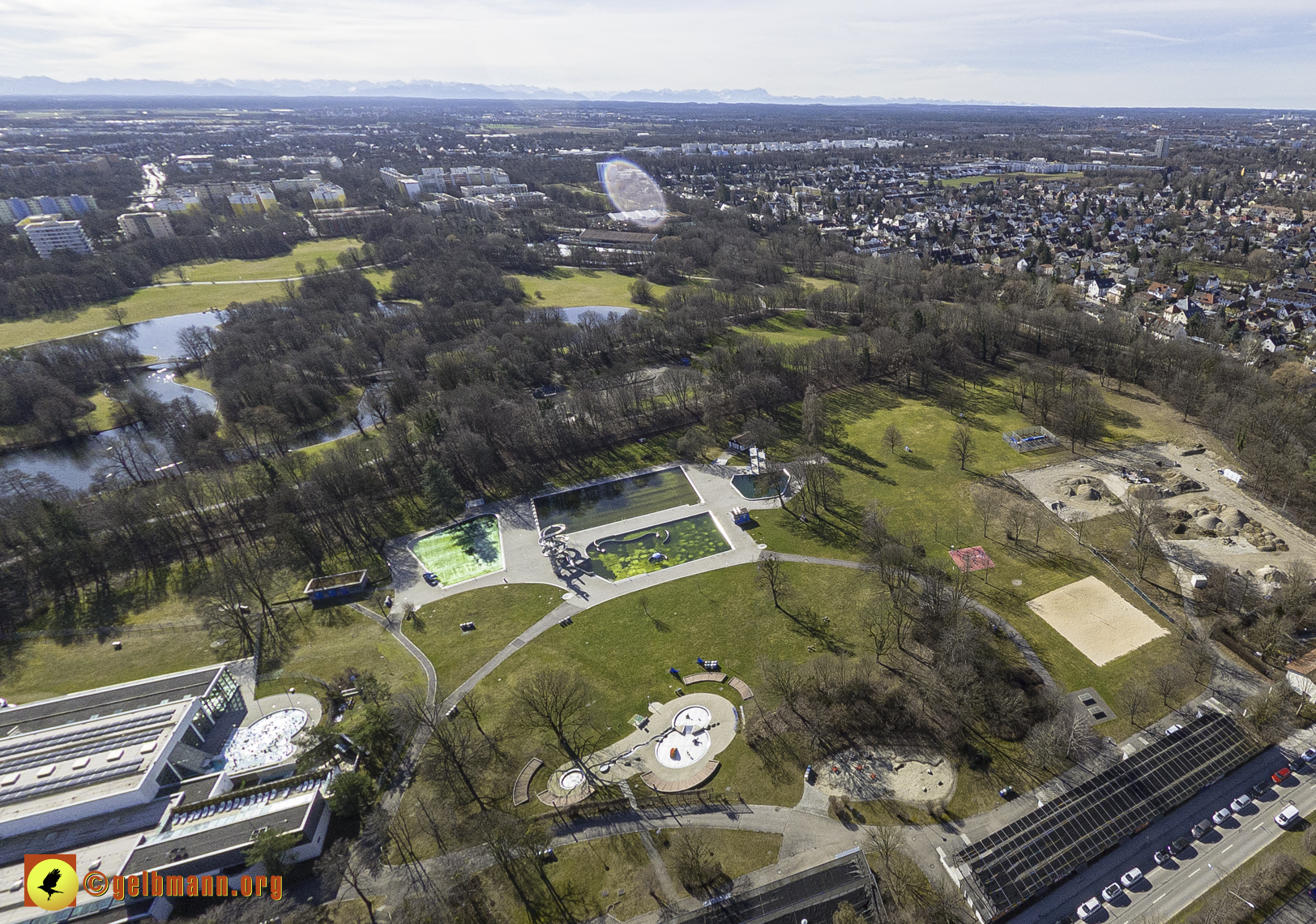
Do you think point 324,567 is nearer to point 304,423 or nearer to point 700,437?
point 304,423

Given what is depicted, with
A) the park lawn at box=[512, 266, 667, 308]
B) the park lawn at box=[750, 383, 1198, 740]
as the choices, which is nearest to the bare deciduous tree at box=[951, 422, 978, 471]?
the park lawn at box=[750, 383, 1198, 740]

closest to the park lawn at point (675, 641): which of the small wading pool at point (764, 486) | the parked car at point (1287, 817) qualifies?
the small wading pool at point (764, 486)

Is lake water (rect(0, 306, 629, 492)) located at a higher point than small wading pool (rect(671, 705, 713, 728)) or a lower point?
lower

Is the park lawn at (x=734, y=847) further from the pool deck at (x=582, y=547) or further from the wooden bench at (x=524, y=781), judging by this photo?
the pool deck at (x=582, y=547)

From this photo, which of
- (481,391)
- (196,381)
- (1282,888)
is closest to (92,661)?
(481,391)

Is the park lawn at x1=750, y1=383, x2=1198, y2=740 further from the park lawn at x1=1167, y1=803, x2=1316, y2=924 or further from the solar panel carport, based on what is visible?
the park lawn at x1=1167, y1=803, x2=1316, y2=924

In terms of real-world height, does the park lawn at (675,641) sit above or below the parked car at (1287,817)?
below
